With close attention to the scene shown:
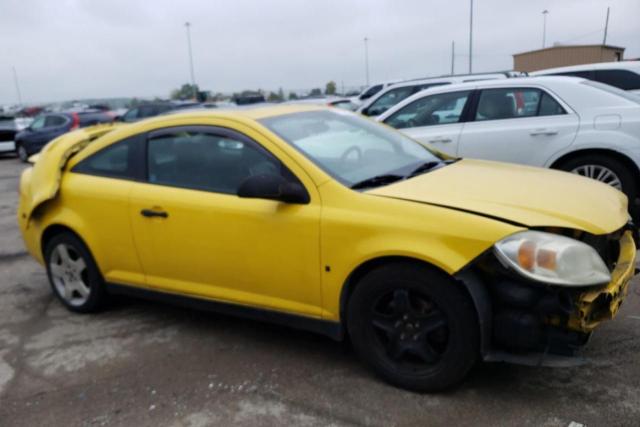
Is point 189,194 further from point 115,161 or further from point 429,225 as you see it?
point 429,225

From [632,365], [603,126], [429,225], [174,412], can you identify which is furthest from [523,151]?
[174,412]

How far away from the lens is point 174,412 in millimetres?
3078

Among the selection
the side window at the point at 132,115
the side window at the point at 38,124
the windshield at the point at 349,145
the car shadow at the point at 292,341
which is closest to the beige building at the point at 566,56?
the side window at the point at 132,115

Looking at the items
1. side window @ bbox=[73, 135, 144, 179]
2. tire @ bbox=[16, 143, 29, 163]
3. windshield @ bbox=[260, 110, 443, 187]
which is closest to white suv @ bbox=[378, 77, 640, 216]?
windshield @ bbox=[260, 110, 443, 187]

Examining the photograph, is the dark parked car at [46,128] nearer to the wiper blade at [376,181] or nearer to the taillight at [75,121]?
the taillight at [75,121]

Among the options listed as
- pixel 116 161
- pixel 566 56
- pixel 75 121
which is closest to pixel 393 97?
pixel 116 161

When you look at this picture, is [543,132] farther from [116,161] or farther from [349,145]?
[116,161]

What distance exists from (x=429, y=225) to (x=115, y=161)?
2474 millimetres

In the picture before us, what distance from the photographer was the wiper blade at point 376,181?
3.28m

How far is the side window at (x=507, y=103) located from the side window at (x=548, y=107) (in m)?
0.05

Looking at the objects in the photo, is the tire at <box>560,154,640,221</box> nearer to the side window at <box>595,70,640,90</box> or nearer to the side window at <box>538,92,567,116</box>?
the side window at <box>538,92,567,116</box>

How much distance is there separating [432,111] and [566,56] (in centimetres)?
2603

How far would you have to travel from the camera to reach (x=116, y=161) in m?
4.15

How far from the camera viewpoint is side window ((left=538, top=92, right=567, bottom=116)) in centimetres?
598
